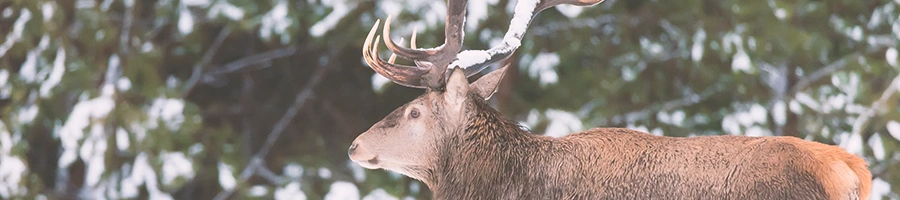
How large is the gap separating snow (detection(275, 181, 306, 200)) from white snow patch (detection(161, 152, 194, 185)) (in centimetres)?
83

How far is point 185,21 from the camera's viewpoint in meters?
9.81

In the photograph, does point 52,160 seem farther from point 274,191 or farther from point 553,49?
point 553,49

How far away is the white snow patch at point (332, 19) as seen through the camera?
9.62 meters

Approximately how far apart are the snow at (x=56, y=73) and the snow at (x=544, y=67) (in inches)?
174

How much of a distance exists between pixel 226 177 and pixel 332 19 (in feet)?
6.00

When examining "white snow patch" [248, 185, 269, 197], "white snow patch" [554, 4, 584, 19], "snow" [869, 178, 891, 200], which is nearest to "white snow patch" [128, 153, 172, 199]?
"white snow patch" [248, 185, 269, 197]

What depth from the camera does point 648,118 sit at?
8.88 metres

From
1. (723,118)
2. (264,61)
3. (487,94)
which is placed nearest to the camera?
(487,94)

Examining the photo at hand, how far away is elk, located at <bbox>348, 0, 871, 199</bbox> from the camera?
9.07ft

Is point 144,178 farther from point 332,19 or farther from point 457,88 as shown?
point 457,88

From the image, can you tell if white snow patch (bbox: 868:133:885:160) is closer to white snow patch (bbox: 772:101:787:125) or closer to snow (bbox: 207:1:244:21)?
white snow patch (bbox: 772:101:787:125)

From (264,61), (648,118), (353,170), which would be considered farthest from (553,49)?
(264,61)

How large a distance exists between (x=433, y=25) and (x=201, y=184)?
2.98 m

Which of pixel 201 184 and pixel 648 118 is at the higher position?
pixel 648 118
